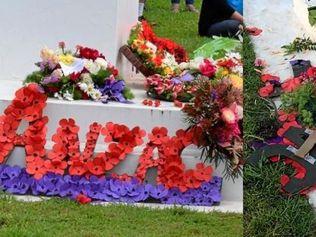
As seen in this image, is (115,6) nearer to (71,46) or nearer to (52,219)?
(71,46)

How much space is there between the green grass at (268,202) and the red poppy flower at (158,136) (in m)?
0.46

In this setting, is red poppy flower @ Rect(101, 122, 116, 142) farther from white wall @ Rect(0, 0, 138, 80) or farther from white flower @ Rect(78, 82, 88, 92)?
white wall @ Rect(0, 0, 138, 80)

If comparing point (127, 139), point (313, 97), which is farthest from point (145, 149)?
point (313, 97)

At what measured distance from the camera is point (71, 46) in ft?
17.8

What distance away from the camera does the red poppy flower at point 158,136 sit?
4676 mm

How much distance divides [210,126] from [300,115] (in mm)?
534

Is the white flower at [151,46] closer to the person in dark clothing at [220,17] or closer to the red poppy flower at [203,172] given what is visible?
the red poppy flower at [203,172]

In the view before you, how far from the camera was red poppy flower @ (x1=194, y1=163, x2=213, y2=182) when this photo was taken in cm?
457

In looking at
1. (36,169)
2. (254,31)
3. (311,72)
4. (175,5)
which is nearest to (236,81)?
(311,72)

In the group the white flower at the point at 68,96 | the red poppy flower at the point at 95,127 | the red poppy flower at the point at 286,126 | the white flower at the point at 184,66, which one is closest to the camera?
the red poppy flower at the point at 286,126

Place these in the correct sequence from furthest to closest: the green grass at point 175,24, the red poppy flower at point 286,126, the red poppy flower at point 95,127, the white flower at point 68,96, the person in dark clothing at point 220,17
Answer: the green grass at point 175,24 → the person in dark clothing at point 220,17 → the white flower at point 68,96 → the red poppy flower at point 95,127 → the red poppy flower at point 286,126

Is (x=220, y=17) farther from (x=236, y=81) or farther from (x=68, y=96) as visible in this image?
(x=68, y=96)

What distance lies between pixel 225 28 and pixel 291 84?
3.59 meters

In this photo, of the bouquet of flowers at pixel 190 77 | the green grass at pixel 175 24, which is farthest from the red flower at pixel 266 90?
the green grass at pixel 175 24
